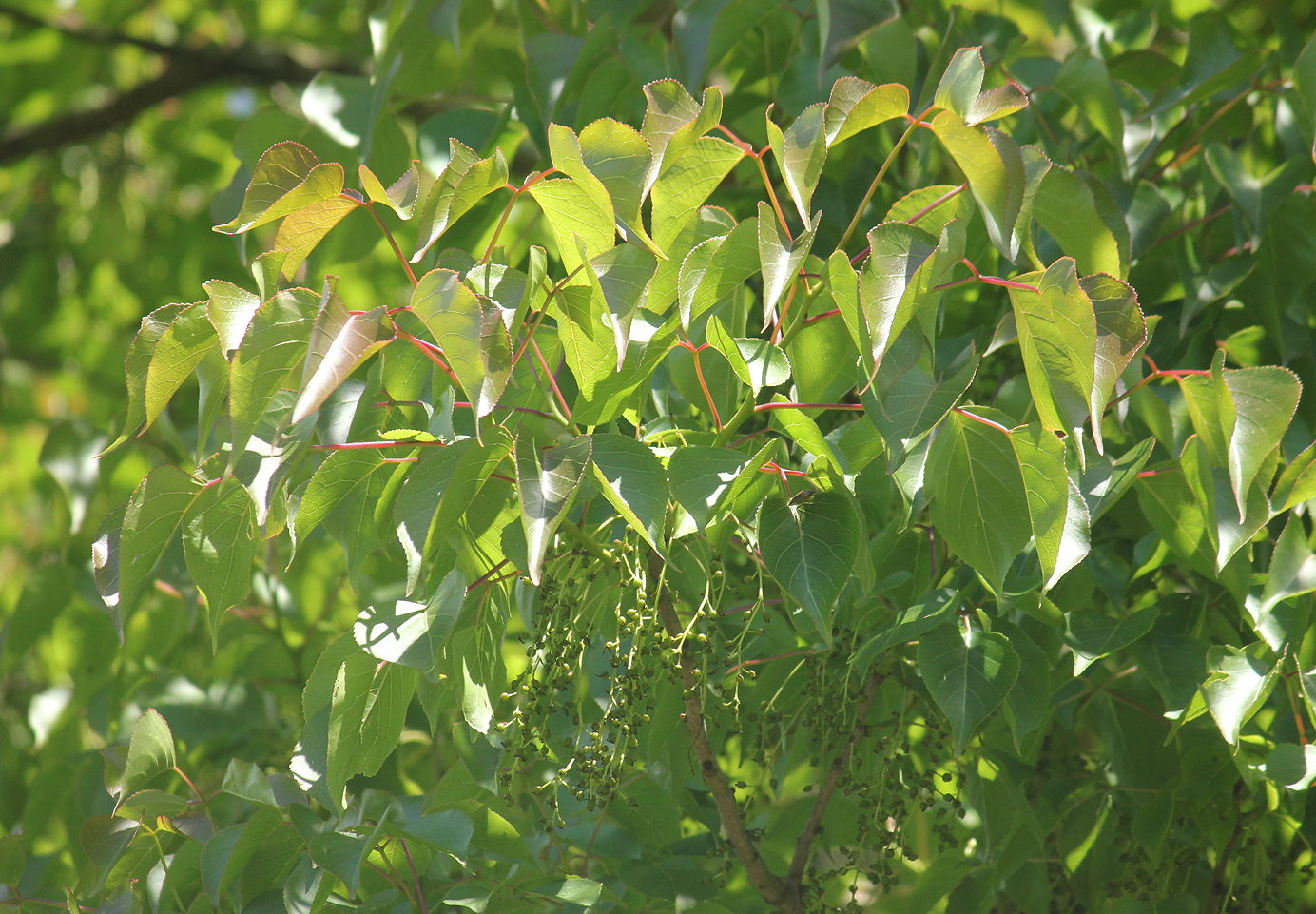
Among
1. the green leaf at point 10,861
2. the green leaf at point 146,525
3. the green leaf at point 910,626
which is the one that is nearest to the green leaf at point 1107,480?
the green leaf at point 910,626

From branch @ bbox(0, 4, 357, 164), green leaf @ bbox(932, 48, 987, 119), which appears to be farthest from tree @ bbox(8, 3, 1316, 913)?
branch @ bbox(0, 4, 357, 164)

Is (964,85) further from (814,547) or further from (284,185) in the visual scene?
(284,185)

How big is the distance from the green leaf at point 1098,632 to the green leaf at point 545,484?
36 centimetres

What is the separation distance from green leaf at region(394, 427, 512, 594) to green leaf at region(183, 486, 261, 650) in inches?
5.7

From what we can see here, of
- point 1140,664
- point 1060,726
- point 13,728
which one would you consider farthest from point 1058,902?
point 13,728

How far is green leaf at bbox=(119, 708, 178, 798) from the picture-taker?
0.80 metres

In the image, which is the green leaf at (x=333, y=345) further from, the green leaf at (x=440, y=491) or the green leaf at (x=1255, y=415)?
the green leaf at (x=1255, y=415)

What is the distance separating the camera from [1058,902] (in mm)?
1005

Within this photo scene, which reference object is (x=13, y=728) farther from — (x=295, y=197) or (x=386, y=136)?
(x=295, y=197)

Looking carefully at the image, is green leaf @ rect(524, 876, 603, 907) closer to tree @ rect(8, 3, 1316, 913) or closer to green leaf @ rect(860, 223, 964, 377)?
tree @ rect(8, 3, 1316, 913)

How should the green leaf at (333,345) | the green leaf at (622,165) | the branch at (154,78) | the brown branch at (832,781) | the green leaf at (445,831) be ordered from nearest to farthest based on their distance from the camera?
the green leaf at (333,345), the green leaf at (622,165), the green leaf at (445,831), the brown branch at (832,781), the branch at (154,78)

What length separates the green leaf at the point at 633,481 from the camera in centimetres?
57

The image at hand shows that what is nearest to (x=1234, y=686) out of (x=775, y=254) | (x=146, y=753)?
(x=775, y=254)

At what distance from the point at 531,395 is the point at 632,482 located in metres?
0.13
